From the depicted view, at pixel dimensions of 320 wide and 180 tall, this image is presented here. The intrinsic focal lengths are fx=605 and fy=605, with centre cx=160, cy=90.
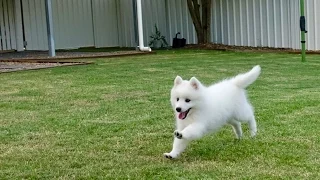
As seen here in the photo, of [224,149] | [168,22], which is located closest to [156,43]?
[168,22]

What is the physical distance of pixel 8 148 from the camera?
460 cm

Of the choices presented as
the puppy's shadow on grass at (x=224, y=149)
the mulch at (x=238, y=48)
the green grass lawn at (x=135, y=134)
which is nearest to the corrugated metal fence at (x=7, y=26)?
the mulch at (x=238, y=48)

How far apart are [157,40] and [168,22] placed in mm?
721

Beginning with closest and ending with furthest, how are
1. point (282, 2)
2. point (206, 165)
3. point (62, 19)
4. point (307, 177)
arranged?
point (307, 177) < point (206, 165) < point (282, 2) < point (62, 19)

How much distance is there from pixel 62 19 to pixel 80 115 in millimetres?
15581

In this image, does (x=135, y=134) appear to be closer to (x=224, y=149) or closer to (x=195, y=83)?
(x=224, y=149)

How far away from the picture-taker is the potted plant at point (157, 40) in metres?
20.6

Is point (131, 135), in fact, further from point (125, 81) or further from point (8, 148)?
point (125, 81)

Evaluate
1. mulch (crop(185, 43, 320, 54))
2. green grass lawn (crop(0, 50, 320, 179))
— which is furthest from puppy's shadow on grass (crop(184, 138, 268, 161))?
mulch (crop(185, 43, 320, 54))

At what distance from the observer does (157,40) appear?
818 inches

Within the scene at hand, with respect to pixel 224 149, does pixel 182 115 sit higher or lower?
higher

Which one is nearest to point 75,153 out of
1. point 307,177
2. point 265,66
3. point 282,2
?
point 307,177

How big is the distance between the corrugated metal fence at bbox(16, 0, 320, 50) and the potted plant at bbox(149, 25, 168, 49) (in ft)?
0.80

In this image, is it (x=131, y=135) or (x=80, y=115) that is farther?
(x=80, y=115)
